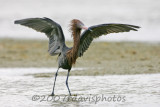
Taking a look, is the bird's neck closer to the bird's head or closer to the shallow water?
the bird's head

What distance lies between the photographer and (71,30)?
1005 centimetres

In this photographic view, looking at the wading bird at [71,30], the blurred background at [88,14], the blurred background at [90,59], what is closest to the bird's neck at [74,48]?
the wading bird at [71,30]

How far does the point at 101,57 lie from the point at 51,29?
19.5ft

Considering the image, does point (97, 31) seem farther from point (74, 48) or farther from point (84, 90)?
point (84, 90)

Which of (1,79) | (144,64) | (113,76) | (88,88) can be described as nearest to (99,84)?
(88,88)

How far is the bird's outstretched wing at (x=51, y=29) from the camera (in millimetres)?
9828

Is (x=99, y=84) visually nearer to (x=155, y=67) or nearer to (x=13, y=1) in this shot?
(x=155, y=67)

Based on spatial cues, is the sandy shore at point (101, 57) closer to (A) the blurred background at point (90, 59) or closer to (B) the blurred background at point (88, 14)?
(A) the blurred background at point (90, 59)

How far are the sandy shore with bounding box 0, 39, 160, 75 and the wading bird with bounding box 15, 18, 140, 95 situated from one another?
100 inches

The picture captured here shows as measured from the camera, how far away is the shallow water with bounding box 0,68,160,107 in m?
8.78

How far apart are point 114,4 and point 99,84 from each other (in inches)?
749

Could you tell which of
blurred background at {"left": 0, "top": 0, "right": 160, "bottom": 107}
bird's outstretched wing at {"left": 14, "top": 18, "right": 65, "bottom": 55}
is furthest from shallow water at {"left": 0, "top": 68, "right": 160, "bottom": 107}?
bird's outstretched wing at {"left": 14, "top": 18, "right": 65, "bottom": 55}

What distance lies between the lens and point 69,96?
9422mm

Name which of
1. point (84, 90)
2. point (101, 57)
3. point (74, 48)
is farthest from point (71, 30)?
point (101, 57)
